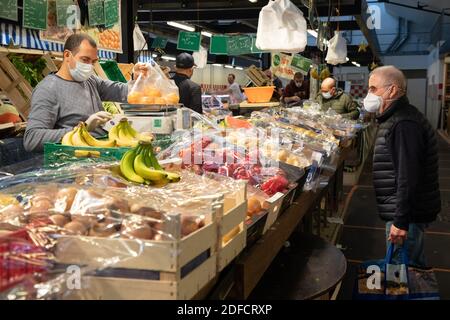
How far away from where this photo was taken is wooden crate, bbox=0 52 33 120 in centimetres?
418

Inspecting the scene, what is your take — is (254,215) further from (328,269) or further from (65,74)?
(65,74)

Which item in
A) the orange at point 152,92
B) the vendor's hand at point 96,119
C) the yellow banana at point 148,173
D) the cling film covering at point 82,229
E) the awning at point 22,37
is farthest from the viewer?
the awning at point 22,37

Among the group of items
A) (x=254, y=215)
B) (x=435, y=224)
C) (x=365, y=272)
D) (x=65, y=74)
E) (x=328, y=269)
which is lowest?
(x=435, y=224)

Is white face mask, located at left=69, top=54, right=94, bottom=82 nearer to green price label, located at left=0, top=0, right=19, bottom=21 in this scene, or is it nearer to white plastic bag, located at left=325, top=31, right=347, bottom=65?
green price label, located at left=0, top=0, right=19, bottom=21

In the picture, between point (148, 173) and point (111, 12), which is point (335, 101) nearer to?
point (111, 12)

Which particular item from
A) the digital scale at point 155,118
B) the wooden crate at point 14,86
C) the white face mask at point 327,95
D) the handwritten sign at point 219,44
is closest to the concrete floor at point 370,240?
the white face mask at point 327,95

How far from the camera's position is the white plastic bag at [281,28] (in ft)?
14.3

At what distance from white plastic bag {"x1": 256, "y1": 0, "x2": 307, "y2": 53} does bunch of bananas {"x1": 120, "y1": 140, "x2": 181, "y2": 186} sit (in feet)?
8.88

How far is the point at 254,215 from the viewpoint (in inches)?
77.5

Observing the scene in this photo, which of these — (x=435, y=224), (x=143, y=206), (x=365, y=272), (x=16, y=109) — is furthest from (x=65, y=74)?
(x=435, y=224)

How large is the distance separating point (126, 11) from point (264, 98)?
2.13 metres

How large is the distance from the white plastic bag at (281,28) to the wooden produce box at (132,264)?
341 centimetres

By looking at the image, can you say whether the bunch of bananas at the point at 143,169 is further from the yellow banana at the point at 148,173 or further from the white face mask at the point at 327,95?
the white face mask at the point at 327,95

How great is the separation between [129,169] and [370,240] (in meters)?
4.01
